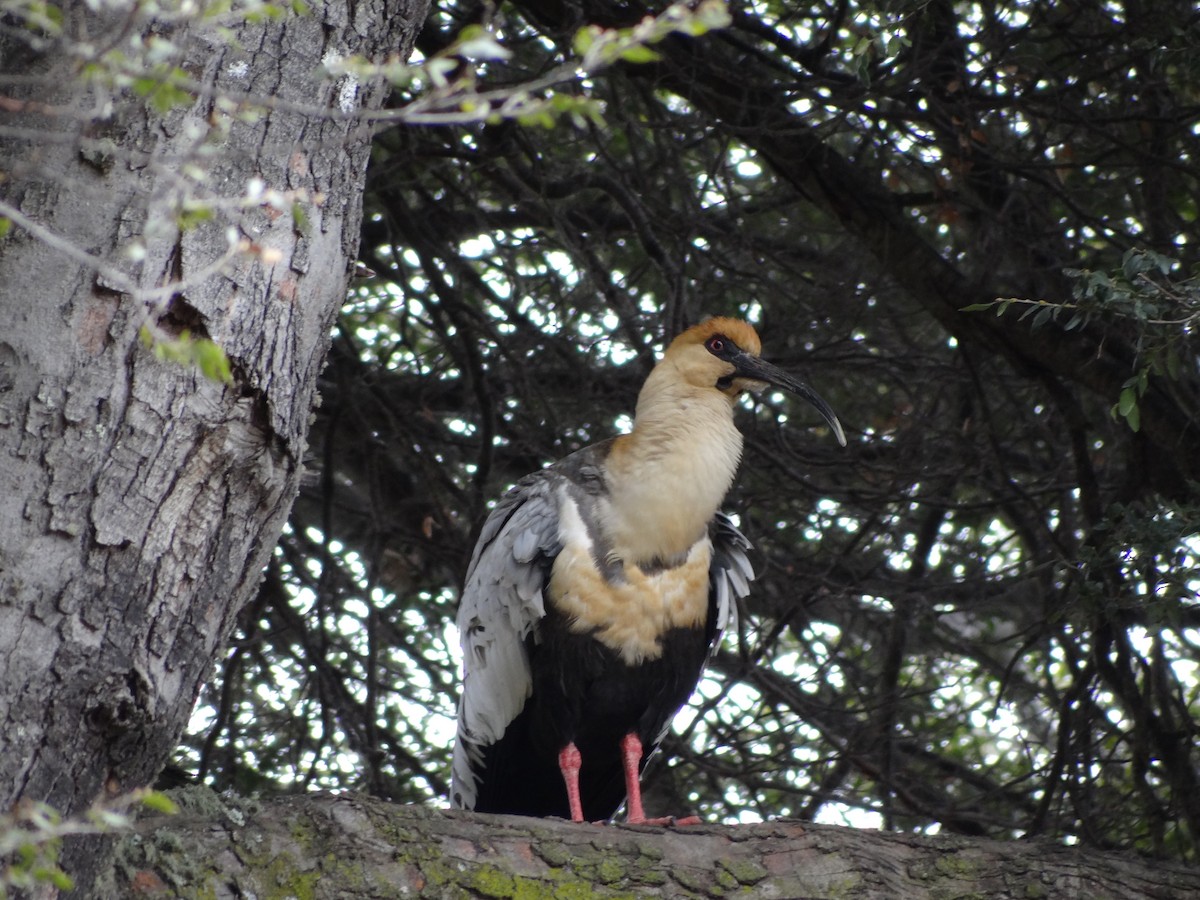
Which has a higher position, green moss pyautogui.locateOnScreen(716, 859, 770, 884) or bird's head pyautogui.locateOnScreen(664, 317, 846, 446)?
bird's head pyautogui.locateOnScreen(664, 317, 846, 446)

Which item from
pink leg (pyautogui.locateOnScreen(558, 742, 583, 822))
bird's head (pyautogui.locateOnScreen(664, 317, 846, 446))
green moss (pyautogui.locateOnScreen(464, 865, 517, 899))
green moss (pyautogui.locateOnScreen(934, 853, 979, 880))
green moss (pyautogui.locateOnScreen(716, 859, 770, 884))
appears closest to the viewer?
green moss (pyautogui.locateOnScreen(464, 865, 517, 899))

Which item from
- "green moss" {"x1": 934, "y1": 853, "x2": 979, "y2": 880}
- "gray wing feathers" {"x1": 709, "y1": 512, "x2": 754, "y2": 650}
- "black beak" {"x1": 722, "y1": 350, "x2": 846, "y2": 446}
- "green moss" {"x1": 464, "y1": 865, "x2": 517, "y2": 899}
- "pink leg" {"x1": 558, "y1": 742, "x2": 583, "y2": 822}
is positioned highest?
"black beak" {"x1": 722, "y1": 350, "x2": 846, "y2": 446}

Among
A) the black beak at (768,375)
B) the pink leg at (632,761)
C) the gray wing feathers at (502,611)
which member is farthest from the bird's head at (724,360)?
the pink leg at (632,761)

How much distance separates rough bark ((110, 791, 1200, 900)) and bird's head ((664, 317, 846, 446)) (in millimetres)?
1804

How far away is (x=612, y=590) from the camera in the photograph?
4.38 m

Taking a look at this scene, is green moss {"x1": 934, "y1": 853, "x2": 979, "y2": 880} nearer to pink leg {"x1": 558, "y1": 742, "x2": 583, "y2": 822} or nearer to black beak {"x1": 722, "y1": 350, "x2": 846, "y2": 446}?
pink leg {"x1": 558, "y1": 742, "x2": 583, "y2": 822}

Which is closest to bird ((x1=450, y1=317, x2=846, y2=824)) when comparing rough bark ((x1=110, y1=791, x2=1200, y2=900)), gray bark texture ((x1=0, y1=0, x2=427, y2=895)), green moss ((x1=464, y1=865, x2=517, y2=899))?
rough bark ((x1=110, y1=791, x2=1200, y2=900))

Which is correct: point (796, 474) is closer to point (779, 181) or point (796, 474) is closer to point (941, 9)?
point (779, 181)

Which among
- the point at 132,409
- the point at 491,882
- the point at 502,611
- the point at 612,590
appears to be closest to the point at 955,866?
the point at 491,882

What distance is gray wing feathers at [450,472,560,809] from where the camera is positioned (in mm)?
4438

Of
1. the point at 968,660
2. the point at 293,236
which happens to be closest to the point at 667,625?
the point at 293,236

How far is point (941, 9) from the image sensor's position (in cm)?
516

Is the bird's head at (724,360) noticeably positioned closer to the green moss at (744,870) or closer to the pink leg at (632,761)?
the pink leg at (632,761)

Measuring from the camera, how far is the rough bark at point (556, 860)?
284 cm
